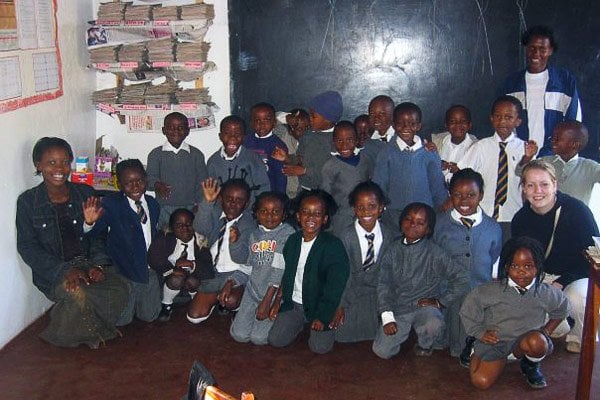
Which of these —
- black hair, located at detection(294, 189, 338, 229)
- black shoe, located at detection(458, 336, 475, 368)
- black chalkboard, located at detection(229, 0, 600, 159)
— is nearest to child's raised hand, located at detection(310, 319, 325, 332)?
black hair, located at detection(294, 189, 338, 229)

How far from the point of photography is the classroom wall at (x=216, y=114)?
4949mm

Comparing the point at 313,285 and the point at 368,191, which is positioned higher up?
the point at 368,191

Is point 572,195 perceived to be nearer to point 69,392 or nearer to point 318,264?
point 318,264

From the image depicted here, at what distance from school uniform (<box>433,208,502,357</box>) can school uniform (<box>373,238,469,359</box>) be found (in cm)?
6

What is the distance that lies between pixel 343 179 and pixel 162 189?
3.75 feet

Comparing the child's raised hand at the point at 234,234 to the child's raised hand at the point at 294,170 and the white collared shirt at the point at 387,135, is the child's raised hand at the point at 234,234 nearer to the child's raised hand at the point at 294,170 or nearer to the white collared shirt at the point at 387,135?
the child's raised hand at the point at 294,170

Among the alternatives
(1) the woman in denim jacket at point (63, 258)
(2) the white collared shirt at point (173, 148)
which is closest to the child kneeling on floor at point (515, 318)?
(1) the woman in denim jacket at point (63, 258)

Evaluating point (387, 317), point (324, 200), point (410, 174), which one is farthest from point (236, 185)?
point (387, 317)

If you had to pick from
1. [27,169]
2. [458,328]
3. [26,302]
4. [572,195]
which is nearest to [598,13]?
[572,195]

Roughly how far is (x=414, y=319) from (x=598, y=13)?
2.61 meters

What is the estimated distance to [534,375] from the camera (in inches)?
130

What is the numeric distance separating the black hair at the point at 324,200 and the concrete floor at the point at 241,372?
741 millimetres

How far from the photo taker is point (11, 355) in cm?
356

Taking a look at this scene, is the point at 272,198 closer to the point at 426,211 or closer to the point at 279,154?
the point at 279,154
